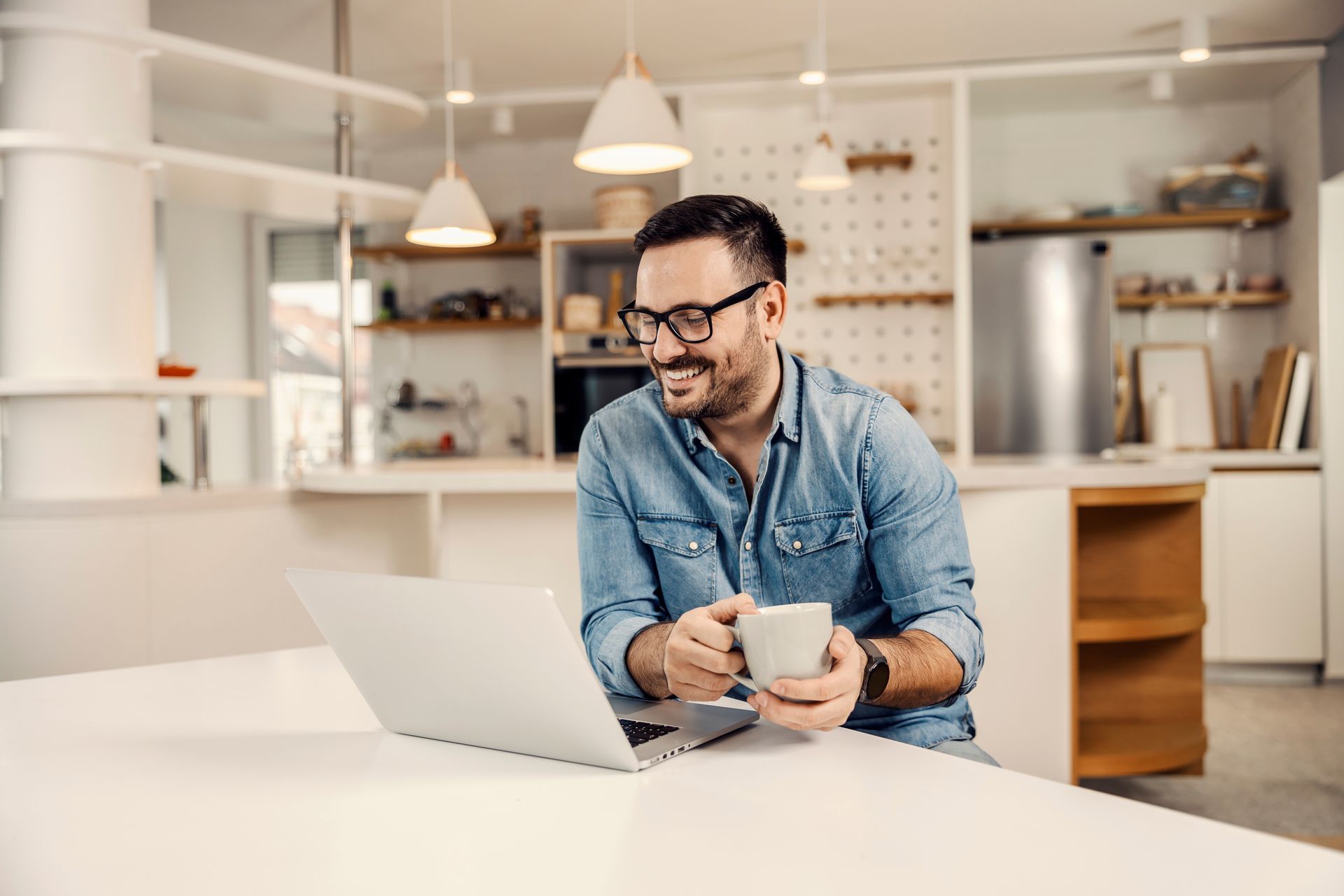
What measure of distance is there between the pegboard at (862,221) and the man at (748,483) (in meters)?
3.45

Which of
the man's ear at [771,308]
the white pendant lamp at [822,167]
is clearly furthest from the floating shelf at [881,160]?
the man's ear at [771,308]

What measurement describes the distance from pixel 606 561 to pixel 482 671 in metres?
0.50

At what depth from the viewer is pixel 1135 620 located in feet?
8.19

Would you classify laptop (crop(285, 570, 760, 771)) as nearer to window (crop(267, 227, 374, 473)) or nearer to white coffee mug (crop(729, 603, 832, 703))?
white coffee mug (crop(729, 603, 832, 703))

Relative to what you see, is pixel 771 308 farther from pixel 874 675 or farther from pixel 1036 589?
pixel 1036 589

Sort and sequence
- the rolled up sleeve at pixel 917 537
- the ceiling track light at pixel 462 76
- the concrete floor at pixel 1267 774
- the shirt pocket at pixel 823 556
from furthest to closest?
1. the ceiling track light at pixel 462 76
2. the concrete floor at pixel 1267 774
3. the shirt pocket at pixel 823 556
4. the rolled up sleeve at pixel 917 537

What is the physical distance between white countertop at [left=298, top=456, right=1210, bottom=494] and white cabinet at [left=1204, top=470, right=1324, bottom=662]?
6.07 feet

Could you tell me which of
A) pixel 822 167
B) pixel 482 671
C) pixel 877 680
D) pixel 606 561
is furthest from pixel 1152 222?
pixel 482 671

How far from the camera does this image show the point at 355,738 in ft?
3.16

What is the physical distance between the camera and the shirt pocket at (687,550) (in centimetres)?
135

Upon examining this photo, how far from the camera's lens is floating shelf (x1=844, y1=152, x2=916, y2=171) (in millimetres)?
4551

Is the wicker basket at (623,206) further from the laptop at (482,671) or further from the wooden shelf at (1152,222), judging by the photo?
the laptop at (482,671)

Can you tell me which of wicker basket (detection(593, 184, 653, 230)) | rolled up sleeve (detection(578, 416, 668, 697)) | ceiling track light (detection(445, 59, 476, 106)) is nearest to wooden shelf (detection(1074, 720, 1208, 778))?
rolled up sleeve (detection(578, 416, 668, 697))

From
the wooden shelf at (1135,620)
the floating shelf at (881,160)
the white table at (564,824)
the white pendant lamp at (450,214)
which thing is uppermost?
the floating shelf at (881,160)
